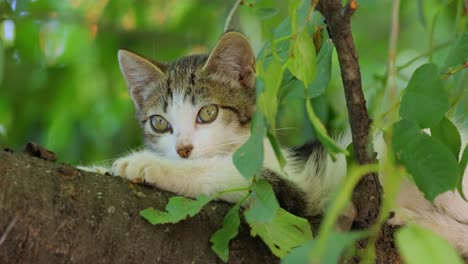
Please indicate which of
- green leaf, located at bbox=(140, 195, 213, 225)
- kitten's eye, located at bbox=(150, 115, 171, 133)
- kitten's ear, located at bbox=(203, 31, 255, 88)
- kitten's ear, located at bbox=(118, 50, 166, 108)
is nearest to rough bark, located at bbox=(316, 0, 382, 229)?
green leaf, located at bbox=(140, 195, 213, 225)

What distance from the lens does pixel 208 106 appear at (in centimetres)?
227

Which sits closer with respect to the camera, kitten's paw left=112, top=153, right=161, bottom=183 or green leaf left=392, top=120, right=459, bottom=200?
green leaf left=392, top=120, right=459, bottom=200

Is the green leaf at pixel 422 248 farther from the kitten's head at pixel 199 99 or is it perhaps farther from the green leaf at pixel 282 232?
the kitten's head at pixel 199 99

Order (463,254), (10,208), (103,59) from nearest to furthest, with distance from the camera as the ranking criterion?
(10,208) < (463,254) < (103,59)

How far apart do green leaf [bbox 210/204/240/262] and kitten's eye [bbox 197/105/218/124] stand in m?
0.94

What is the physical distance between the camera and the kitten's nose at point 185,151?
206 cm

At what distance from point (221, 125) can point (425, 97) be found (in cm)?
120

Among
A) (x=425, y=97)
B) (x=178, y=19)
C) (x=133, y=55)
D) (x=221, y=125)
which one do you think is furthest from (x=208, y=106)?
(x=425, y=97)

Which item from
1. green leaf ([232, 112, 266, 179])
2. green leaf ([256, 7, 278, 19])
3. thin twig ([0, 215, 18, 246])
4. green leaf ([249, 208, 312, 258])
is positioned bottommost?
thin twig ([0, 215, 18, 246])

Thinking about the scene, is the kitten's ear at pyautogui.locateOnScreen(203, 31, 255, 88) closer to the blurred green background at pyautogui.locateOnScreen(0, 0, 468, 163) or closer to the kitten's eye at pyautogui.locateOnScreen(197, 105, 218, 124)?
the kitten's eye at pyautogui.locateOnScreen(197, 105, 218, 124)

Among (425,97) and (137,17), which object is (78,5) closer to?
(137,17)

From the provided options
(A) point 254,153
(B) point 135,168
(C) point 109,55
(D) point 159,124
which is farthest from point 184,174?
(C) point 109,55

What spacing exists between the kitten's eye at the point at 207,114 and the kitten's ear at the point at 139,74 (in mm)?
255

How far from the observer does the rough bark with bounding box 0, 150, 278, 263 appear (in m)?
1.20
